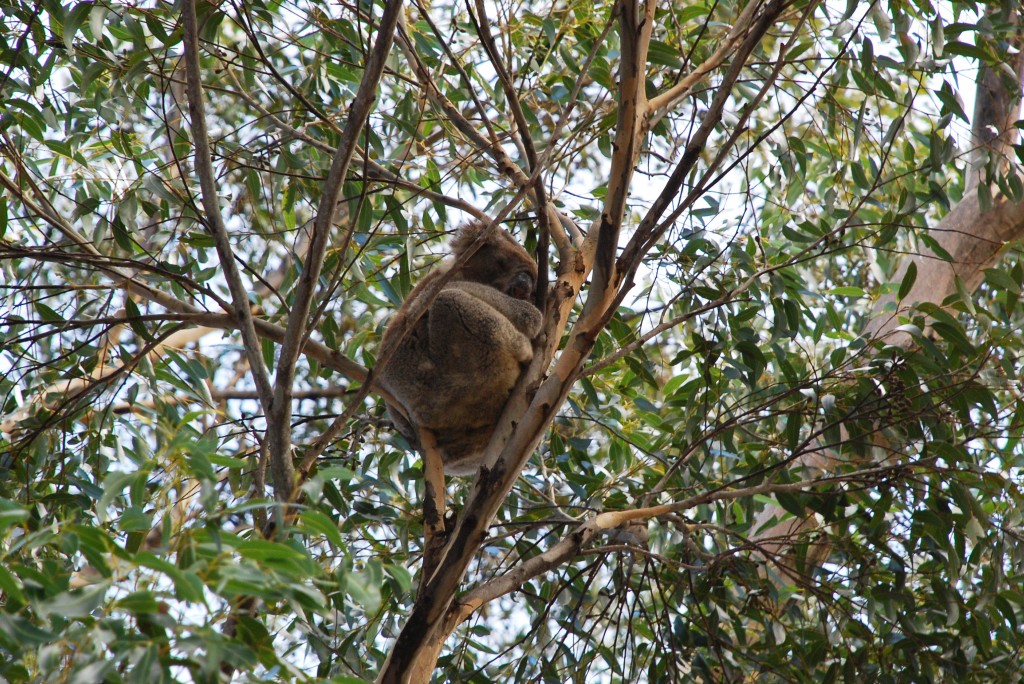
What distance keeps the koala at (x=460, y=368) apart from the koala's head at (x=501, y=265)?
358 mm

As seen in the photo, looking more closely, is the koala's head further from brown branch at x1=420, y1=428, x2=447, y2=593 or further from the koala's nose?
brown branch at x1=420, y1=428, x2=447, y2=593

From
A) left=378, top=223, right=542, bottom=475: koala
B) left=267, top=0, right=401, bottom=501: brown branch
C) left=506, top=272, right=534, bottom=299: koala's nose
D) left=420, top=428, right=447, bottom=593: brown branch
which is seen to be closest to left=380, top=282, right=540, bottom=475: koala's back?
left=378, top=223, right=542, bottom=475: koala

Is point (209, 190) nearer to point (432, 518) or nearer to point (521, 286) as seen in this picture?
point (432, 518)

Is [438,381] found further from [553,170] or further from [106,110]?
[106,110]

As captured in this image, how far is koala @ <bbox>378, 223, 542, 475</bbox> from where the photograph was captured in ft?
9.99

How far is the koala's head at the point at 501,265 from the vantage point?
3.68 meters

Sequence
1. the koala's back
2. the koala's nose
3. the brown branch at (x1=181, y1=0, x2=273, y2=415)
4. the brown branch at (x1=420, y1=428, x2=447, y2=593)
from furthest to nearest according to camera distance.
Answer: the koala's nose
the koala's back
the brown branch at (x1=420, y1=428, x2=447, y2=593)
the brown branch at (x1=181, y1=0, x2=273, y2=415)

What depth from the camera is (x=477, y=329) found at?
3.07 metres

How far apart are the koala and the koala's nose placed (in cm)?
32

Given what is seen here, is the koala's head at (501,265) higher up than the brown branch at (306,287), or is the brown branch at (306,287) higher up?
the koala's head at (501,265)

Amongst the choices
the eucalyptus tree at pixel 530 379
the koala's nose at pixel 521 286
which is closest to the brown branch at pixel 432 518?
the eucalyptus tree at pixel 530 379

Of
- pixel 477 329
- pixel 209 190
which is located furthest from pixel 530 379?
pixel 209 190

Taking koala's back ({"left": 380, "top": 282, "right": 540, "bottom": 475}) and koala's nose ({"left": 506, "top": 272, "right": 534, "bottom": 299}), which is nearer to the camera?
koala's back ({"left": 380, "top": 282, "right": 540, "bottom": 475})

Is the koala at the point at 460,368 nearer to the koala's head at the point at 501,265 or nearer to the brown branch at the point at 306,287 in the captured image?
the koala's head at the point at 501,265
